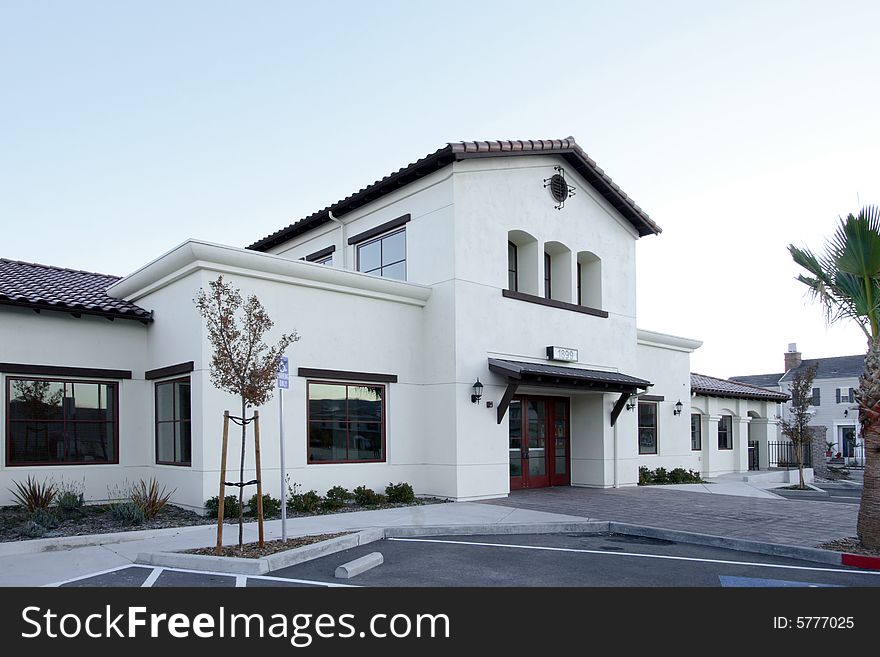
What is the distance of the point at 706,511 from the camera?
1422 cm

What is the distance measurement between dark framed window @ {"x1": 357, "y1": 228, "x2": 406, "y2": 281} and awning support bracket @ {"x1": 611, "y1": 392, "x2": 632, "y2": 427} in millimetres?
6522

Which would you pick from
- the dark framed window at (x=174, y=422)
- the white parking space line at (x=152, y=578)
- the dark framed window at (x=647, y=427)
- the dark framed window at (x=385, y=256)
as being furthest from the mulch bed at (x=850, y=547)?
the dark framed window at (x=647, y=427)

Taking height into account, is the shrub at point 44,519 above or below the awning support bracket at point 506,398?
below

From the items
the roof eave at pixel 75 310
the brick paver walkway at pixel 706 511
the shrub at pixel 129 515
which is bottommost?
the brick paver walkway at pixel 706 511

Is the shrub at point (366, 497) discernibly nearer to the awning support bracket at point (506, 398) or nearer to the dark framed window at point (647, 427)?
the awning support bracket at point (506, 398)

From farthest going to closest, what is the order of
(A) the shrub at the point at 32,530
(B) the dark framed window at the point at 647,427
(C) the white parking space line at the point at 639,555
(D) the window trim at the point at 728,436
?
(D) the window trim at the point at 728,436 → (B) the dark framed window at the point at 647,427 → (A) the shrub at the point at 32,530 → (C) the white parking space line at the point at 639,555

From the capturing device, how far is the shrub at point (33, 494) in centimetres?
1215

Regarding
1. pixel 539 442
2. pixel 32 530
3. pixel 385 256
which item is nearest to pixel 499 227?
pixel 385 256

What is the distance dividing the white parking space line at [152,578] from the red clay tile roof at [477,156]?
10184 mm

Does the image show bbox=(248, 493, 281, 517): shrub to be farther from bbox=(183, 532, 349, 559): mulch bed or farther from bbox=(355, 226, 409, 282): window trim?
bbox=(355, 226, 409, 282): window trim

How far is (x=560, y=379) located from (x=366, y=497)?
5121 mm

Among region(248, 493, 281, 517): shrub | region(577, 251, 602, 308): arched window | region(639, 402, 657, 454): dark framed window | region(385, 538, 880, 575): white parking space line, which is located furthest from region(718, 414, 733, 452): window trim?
region(248, 493, 281, 517): shrub

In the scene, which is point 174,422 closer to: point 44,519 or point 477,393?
point 44,519

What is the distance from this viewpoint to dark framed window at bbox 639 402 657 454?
21469 mm
